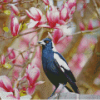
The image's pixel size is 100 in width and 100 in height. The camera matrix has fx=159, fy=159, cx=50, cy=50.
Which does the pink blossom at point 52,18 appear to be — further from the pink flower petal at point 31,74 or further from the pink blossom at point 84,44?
the pink blossom at point 84,44

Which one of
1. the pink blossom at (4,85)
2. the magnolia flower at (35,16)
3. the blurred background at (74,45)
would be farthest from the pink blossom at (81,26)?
the pink blossom at (4,85)

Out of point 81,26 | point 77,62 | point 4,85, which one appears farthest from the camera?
point 77,62

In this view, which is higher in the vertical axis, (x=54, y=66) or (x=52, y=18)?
(x=52, y=18)

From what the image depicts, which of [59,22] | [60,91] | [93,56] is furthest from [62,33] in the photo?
[93,56]

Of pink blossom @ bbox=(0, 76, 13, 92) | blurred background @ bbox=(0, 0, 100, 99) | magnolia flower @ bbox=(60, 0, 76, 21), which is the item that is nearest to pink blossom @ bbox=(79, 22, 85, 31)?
blurred background @ bbox=(0, 0, 100, 99)

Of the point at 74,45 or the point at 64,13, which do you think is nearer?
the point at 64,13

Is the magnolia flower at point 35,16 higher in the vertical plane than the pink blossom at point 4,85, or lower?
higher

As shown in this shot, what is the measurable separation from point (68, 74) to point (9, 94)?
22 cm

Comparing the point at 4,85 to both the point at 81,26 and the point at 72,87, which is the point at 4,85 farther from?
the point at 81,26

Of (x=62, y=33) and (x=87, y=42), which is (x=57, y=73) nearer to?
(x=62, y=33)

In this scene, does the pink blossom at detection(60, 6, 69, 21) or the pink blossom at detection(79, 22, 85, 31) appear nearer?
the pink blossom at detection(60, 6, 69, 21)

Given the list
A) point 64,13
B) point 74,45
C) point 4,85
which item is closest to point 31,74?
point 4,85

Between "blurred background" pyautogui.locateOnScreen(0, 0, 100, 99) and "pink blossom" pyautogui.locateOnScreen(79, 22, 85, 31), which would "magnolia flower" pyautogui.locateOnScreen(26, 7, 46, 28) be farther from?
"pink blossom" pyautogui.locateOnScreen(79, 22, 85, 31)

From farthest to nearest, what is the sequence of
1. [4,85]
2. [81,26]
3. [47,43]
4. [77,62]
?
[77,62] < [81,26] < [47,43] < [4,85]
